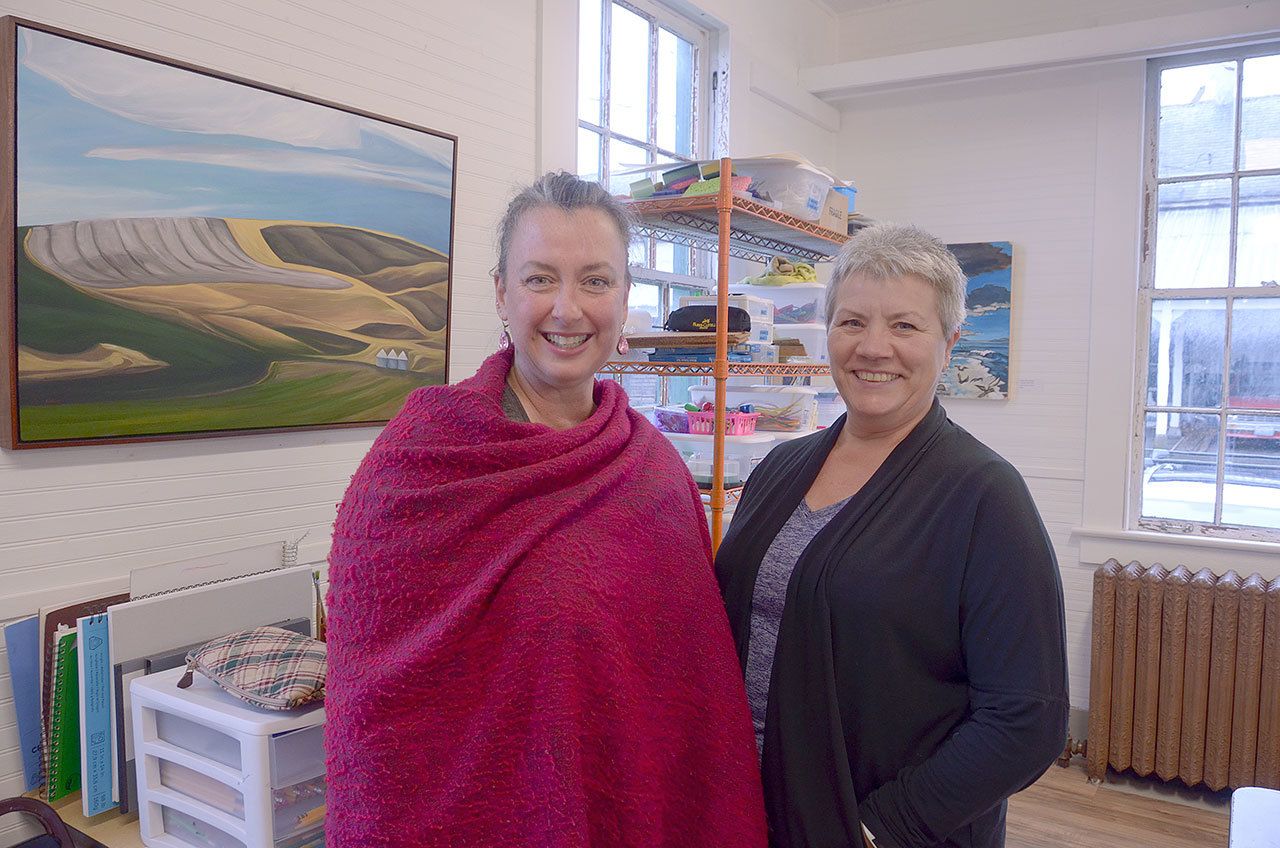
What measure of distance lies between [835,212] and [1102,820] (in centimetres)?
242

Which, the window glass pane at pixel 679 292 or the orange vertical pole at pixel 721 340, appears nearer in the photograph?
the orange vertical pole at pixel 721 340

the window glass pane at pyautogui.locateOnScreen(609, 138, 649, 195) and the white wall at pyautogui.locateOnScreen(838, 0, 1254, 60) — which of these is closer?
the window glass pane at pyautogui.locateOnScreen(609, 138, 649, 195)

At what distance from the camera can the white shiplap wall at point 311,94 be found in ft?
5.53

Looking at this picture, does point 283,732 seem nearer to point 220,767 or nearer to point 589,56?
point 220,767

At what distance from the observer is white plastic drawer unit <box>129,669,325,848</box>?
Answer: 1.44 meters

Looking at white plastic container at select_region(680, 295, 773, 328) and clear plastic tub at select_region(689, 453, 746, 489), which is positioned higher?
white plastic container at select_region(680, 295, 773, 328)

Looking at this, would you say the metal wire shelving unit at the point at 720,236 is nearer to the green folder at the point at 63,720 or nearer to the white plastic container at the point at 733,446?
the white plastic container at the point at 733,446

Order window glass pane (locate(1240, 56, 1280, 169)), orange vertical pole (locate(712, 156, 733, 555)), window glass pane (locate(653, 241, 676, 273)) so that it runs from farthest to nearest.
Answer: window glass pane (locate(1240, 56, 1280, 169)) < window glass pane (locate(653, 241, 676, 273)) < orange vertical pole (locate(712, 156, 733, 555))

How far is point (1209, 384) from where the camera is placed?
3.88 metres

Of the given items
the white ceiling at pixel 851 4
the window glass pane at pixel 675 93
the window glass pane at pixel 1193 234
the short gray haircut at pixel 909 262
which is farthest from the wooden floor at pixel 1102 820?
the white ceiling at pixel 851 4

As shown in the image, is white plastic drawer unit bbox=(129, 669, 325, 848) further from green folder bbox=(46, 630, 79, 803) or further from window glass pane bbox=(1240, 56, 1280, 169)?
window glass pane bbox=(1240, 56, 1280, 169)

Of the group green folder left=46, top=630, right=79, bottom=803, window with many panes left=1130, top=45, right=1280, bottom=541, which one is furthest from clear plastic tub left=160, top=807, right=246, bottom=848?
window with many panes left=1130, top=45, right=1280, bottom=541

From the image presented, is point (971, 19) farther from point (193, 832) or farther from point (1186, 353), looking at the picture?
point (193, 832)

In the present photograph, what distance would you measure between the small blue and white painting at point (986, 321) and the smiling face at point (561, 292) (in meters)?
3.28
